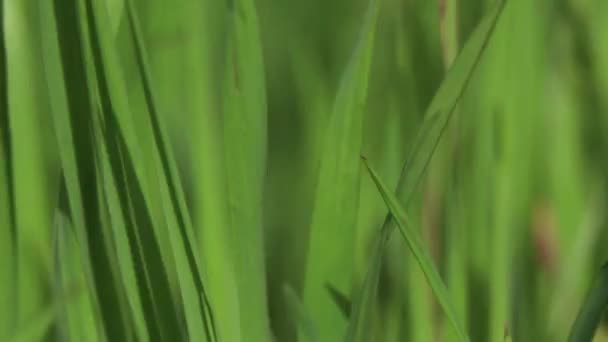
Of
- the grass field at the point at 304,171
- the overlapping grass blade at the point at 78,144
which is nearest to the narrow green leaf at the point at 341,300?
the grass field at the point at 304,171

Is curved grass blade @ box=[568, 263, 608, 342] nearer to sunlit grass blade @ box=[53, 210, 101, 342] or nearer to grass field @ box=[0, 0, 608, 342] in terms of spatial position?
grass field @ box=[0, 0, 608, 342]

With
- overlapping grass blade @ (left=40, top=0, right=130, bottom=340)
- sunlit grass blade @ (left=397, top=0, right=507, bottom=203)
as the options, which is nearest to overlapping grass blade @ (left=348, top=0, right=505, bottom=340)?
sunlit grass blade @ (left=397, top=0, right=507, bottom=203)

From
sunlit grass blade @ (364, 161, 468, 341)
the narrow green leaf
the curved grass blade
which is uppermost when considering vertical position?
sunlit grass blade @ (364, 161, 468, 341)

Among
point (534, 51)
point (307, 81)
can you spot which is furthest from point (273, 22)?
point (534, 51)

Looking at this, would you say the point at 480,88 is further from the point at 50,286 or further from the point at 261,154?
the point at 50,286

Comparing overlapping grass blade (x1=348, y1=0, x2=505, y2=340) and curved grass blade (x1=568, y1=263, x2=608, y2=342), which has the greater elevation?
overlapping grass blade (x1=348, y1=0, x2=505, y2=340)

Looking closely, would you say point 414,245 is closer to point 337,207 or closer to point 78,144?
point 337,207

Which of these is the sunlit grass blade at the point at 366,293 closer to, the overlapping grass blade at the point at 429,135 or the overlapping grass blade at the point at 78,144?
the overlapping grass blade at the point at 429,135

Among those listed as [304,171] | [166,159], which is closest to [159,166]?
[166,159]

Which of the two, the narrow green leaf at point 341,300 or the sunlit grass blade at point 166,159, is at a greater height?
the sunlit grass blade at point 166,159
